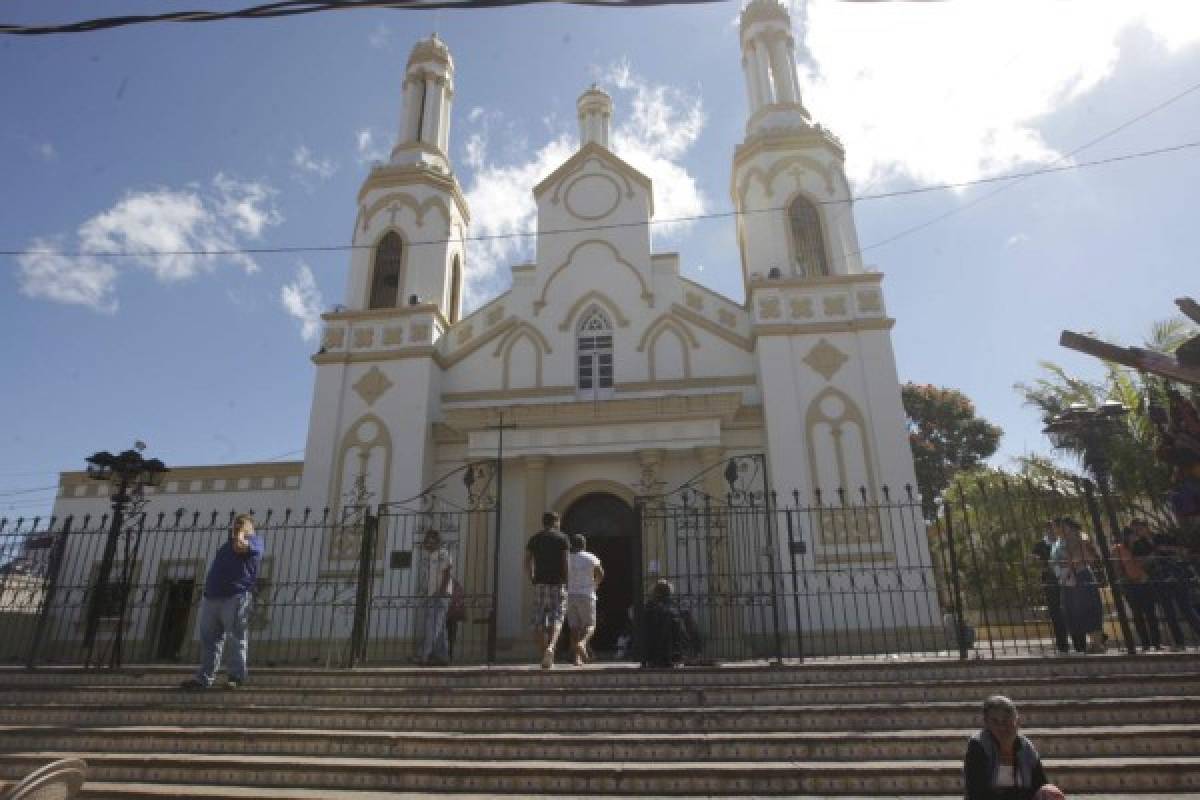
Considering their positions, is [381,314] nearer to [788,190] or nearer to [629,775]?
[788,190]

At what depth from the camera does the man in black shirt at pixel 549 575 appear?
9.05m

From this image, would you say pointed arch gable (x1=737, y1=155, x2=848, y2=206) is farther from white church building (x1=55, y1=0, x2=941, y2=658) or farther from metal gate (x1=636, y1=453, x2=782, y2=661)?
metal gate (x1=636, y1=453, x2=782, y2=661)

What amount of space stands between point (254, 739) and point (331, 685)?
180cm

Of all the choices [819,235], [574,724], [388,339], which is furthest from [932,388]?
[574,724]

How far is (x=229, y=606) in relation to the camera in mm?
7906

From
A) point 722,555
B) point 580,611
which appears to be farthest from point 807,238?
point 580,611

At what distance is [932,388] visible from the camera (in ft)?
105

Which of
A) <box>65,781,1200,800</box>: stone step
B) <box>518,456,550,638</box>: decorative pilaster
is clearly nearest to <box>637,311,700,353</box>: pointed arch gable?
<box>518,456,550,638</box>: decorative pilaster

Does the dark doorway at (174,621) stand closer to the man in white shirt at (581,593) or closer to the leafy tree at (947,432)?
the man in white shirt at (581,593)

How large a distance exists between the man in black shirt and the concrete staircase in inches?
40.2

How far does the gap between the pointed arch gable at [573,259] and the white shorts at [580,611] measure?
28.8 feet

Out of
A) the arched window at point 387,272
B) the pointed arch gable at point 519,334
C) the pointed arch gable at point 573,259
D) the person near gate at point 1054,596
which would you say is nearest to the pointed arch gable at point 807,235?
the pointed arch gable at point 573,259

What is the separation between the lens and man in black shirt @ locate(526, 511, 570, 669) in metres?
9.05

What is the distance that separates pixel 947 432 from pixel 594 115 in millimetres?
20821
